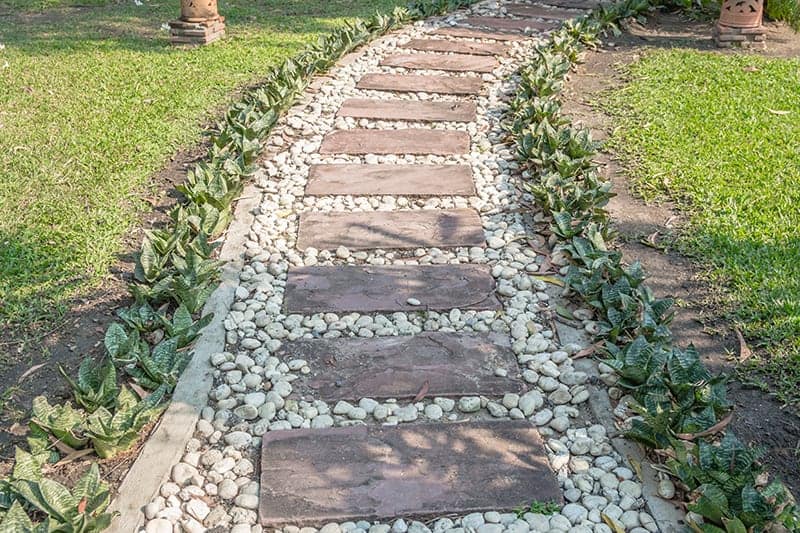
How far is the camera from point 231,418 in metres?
2.77

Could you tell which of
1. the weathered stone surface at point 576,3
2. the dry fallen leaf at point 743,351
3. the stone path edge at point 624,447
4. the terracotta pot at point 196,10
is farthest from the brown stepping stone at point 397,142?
the weathered stone surface at point 576,3

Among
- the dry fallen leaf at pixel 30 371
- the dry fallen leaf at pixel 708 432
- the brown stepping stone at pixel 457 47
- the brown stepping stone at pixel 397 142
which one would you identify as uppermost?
the brown stepping stone at pixel 457 47

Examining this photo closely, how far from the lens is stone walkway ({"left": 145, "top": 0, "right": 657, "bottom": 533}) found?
2.39 m

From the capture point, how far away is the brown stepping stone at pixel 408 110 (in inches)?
222

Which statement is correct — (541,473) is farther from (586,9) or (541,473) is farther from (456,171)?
(586,9)

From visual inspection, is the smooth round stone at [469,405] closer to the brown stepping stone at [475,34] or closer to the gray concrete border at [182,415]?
the gray concrete border at [182,415]

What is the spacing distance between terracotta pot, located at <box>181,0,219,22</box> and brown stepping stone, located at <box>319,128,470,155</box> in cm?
266

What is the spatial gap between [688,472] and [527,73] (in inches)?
172

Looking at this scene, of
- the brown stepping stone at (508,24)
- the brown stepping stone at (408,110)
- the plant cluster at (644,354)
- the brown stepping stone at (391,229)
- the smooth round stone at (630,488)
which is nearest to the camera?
the plant cluster at (644,354)

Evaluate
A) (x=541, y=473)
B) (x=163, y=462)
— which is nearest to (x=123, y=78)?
(x=163, y=462)

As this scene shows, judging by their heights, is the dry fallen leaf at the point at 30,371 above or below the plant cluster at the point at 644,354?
below

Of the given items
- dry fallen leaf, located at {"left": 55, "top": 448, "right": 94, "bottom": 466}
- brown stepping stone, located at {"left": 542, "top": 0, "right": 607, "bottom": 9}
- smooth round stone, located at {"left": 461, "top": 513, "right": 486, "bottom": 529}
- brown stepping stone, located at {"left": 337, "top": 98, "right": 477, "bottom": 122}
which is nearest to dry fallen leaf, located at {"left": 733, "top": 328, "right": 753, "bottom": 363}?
smooth round stone, located at {"left": 461, "top": 513, "right": 486, "bottom": 529}

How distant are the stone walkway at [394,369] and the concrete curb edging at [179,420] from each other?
4 centimetres

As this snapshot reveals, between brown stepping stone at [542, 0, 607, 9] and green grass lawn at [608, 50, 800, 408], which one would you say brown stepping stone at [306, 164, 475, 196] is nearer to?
green grass lawn at [608, 50, 800, 408]
